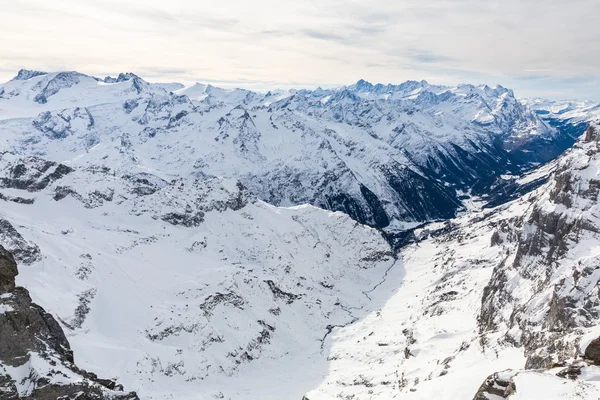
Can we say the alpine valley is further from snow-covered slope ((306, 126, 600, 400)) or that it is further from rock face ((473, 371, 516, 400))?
snow-covered slope ((306, 126, 600, 400))

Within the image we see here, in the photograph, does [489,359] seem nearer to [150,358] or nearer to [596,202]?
[596,202]

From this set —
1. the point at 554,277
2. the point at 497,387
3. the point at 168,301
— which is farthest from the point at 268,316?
the point at 497,387

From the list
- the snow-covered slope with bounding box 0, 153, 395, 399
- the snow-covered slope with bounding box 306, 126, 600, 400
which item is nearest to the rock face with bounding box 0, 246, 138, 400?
the snow-covered slope with bounding box 306, 126, 600, 400

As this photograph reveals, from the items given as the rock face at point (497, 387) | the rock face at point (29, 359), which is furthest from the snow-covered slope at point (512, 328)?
the rock face at point (29, 359)

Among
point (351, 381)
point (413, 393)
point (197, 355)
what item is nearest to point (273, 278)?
point (197, 355)

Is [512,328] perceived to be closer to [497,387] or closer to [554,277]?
[554,277]

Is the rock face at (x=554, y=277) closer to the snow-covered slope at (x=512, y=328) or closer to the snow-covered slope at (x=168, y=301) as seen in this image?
the snow-covered slope at (x=512, y=328)

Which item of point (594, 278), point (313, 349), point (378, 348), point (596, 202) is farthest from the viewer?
point (313, 349)

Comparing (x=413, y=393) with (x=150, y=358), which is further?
(x=150, y=358)
